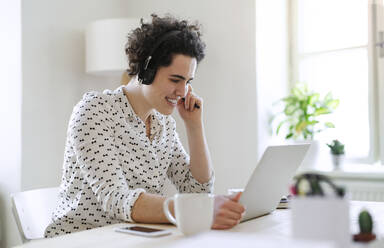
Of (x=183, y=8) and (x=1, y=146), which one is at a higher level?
(x=183, y=8)

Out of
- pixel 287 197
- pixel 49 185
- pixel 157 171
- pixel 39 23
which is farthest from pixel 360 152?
pixel 39 23

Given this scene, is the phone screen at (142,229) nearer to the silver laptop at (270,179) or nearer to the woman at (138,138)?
the woman at (138,138)

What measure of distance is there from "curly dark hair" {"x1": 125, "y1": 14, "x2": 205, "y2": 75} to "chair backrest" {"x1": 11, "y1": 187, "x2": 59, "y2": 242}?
61cm

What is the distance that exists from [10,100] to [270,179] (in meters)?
1.92

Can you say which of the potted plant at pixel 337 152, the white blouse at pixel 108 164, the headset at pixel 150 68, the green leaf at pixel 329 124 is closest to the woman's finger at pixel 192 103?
the white blouse at pixel 108 164

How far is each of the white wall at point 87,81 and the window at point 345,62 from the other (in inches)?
17.0

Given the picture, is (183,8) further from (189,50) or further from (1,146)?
(189,50)

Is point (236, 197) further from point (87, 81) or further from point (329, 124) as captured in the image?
point (87, 81)

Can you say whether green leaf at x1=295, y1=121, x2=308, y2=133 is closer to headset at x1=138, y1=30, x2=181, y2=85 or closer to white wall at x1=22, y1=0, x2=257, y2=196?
white wall at x1=22, y1=0, x2=257, y2=196

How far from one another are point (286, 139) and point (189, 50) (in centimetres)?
152

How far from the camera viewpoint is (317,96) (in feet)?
9.18

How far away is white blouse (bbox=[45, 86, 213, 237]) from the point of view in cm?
123

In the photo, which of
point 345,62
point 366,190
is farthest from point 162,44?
point 345,62

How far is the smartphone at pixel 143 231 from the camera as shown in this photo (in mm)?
973
